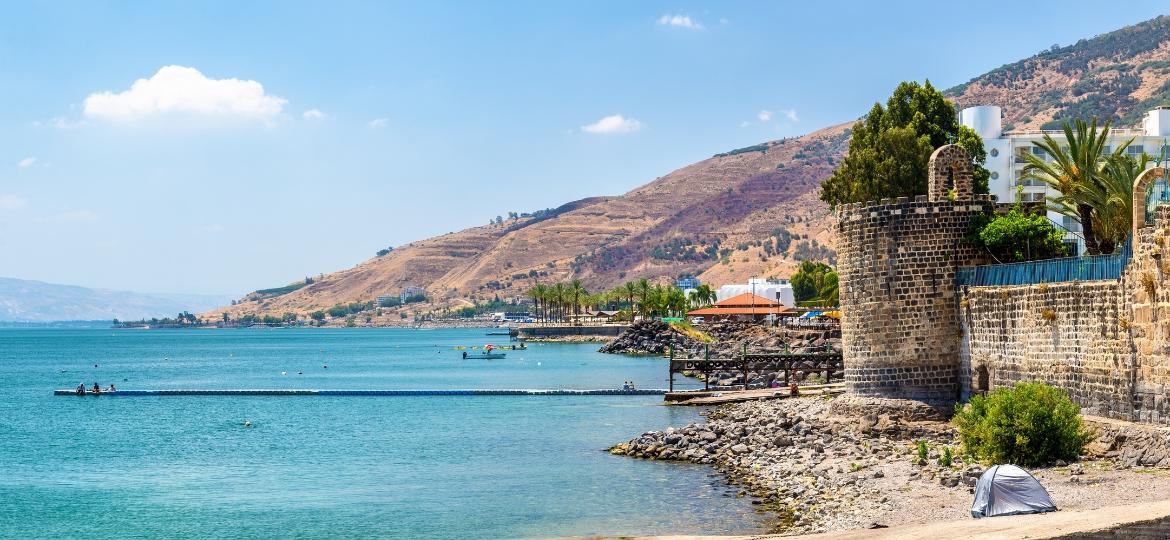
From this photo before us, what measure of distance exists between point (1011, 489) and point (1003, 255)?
8635 mm

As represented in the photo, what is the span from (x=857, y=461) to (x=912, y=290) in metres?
3.81

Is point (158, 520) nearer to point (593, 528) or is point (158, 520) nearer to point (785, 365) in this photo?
point (593, 528)

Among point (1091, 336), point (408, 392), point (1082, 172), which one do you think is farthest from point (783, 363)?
point (1091, 336)

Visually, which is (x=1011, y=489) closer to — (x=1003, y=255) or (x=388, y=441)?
(x=1003, y=255)

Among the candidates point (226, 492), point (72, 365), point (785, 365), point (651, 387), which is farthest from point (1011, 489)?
point (72, 365)

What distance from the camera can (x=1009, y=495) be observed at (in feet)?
52.7

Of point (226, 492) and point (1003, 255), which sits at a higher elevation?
point (1003, 255)

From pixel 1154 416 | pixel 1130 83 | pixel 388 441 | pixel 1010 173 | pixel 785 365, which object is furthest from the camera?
pixel 1130 83

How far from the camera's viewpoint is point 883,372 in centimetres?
2430

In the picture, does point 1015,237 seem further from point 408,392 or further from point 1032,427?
point 408,392

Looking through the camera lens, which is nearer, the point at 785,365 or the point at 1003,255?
the point at 1003,255

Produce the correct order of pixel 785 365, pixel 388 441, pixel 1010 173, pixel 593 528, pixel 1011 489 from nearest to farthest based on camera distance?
pixel 1011 489 < pixel 593 528 < pixel 388 441 < pixel 785 365 < pixel 1010 173

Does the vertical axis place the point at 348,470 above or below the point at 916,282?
below

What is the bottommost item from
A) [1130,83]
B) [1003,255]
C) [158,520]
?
[158,520]
